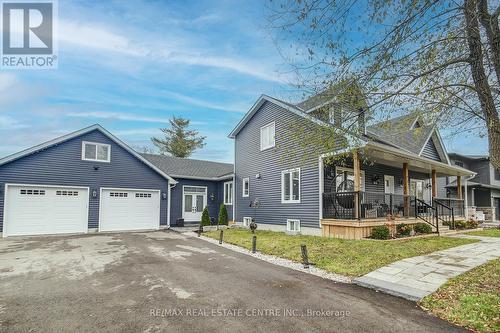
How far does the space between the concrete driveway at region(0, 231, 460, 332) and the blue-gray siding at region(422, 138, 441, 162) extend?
14.2 meters

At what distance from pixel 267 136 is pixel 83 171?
9.97m

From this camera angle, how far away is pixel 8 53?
10.5 m

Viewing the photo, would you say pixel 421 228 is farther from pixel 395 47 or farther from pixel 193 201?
pixel 193 201

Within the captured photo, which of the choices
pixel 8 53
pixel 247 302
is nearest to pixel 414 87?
pixel 247 302

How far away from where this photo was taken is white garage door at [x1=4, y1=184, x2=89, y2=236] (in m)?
13.3

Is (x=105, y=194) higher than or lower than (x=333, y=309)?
higher

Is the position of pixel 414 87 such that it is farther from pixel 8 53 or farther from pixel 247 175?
pixel 8 53

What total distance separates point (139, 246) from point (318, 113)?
8.02 metres

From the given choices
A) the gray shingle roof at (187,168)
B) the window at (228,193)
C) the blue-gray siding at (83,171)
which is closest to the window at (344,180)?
the window at (228,193)

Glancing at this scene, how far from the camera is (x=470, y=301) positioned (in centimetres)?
472

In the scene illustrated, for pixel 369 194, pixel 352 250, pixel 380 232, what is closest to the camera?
pixel 352 250

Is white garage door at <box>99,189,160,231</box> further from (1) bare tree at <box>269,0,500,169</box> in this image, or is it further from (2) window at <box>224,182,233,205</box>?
(1) bare tree at <box>269,0,500,169</box>

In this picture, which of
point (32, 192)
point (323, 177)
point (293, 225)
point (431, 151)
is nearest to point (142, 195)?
point (32, 192)

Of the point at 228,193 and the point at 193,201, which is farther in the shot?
the point at 193,201
